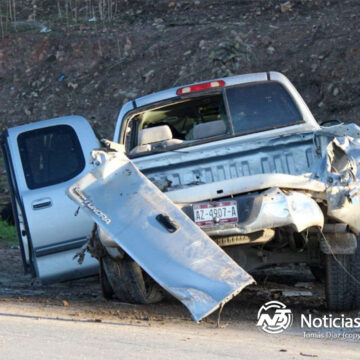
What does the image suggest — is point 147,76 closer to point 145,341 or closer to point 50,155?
point 50,155

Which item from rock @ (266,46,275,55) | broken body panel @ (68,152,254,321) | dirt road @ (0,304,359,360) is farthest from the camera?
rock @ (266,46,275,55)

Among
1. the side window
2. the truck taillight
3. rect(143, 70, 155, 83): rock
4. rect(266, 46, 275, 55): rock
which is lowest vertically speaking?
rect(143, 70, 155, 83): rock

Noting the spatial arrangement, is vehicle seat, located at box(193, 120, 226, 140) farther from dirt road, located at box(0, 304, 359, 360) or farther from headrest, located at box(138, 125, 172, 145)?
dirt road, located at box(0, 304, 359, 360)

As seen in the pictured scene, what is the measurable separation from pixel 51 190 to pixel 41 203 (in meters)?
0.17

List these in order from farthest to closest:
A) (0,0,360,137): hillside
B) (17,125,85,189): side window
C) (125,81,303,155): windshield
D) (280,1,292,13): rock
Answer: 1. (280,1,292,13): rock
2. (0,0,360,137): hillside
3. (17,125,85,189): side window
4. (125,81,303,155): windshield

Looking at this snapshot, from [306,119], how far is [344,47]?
406 inches

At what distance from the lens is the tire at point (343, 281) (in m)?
7.49

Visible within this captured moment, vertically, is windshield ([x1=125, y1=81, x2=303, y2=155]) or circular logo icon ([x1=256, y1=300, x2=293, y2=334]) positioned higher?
windshield ([x1=125, y1=81, x2=303, y2=155])

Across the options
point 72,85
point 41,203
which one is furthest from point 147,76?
point 41,203

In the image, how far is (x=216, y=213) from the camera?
23.5 ft

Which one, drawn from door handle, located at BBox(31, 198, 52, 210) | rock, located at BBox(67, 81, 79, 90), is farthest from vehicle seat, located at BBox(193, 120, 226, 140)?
rock, located at BBox(67, 81, 79, 90)

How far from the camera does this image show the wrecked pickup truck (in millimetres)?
6875

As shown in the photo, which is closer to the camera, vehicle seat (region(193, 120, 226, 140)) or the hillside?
vehicle seat (region(193, 120, 226, 140))

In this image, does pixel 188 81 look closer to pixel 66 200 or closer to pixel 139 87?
pixel 139 87
